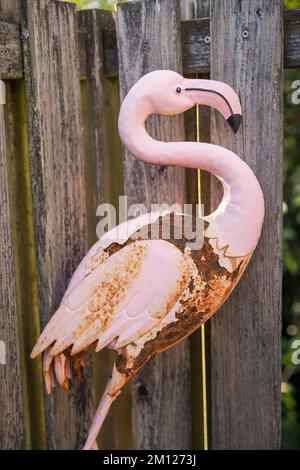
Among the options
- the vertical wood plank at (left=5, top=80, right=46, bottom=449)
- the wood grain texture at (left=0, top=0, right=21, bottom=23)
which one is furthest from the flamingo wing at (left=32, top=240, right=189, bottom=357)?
the wood grain texture at (left=0, top=0, right=21, bottom=23)

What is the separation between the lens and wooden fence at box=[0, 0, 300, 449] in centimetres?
165

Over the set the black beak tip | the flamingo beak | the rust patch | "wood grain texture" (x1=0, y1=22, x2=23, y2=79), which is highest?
"wood grain texture" (x1=0, y1=22, x2=23, y2=79)

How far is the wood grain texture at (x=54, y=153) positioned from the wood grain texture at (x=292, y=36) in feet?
1.96

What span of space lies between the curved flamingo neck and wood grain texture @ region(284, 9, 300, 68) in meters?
0.33

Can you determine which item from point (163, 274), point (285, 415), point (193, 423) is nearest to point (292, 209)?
point (285, 415)

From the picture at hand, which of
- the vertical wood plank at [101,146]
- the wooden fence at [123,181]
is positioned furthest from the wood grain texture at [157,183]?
the vertical wood plank at [101,146]

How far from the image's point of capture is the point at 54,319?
160 centimetres

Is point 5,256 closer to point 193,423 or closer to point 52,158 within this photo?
point 52,158

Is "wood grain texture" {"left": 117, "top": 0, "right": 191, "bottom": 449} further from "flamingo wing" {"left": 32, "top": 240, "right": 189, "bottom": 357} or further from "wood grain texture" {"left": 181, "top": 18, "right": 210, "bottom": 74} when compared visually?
"flamingo wing" {"left": 32, "top": 240, "right": 189, "bottom": 357}

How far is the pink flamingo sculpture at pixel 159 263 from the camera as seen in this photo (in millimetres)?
1526

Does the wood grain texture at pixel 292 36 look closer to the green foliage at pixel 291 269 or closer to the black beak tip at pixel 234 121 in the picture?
the black beak tip at pixel 234 121

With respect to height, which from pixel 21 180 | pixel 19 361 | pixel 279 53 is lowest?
pixel 19 361

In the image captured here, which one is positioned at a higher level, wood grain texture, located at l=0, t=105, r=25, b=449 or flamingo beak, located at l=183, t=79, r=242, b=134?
flamingo beak, located at l=183, t=79, r=242, b=134
